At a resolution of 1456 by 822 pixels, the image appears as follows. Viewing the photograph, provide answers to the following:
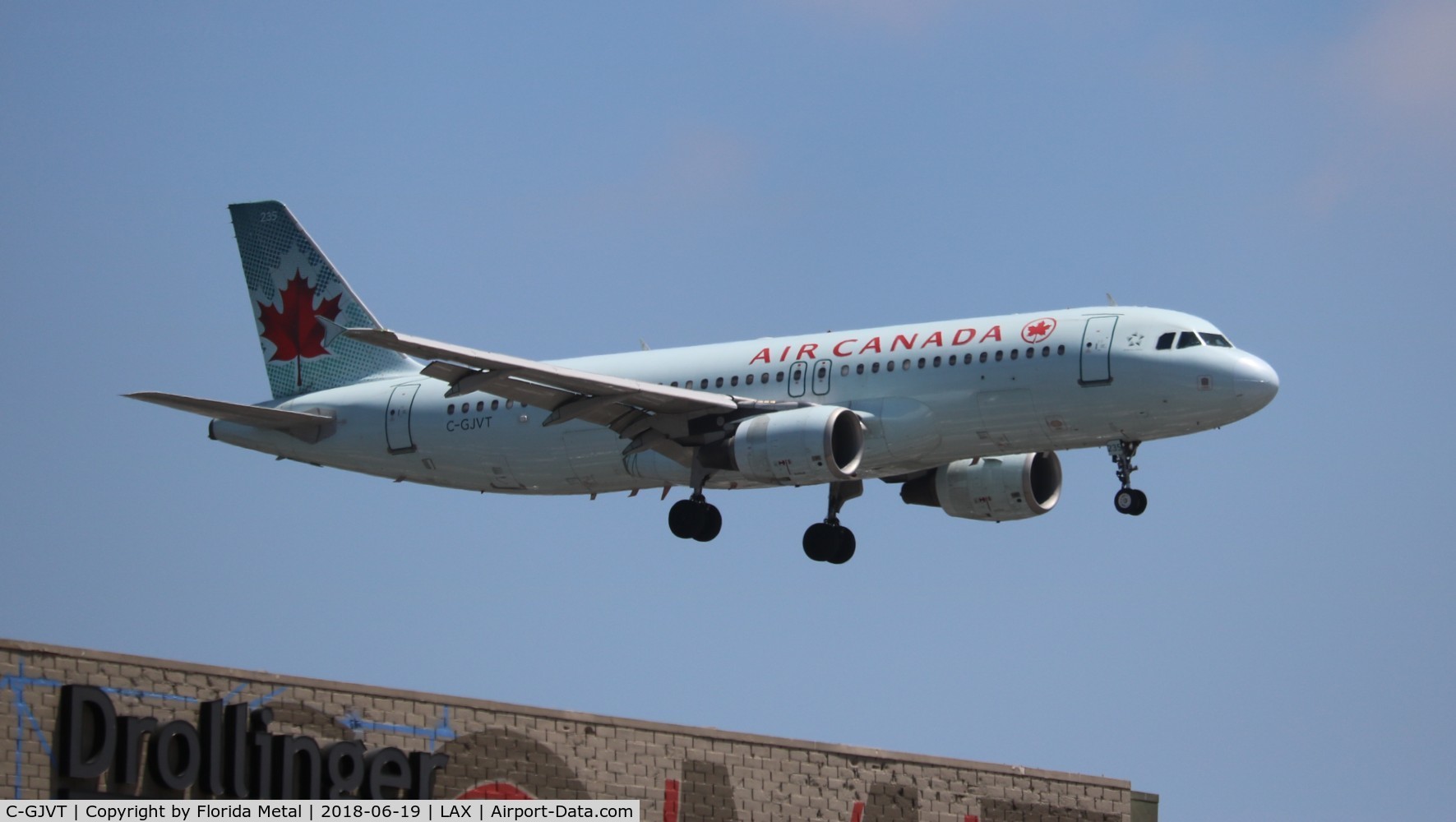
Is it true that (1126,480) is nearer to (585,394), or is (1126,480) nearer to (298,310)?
(585,394)

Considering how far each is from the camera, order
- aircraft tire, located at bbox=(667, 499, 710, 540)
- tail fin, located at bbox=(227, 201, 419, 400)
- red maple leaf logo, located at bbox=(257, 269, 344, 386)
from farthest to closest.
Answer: red maple leaf logo, located at bbox=(257, 269, 344, 386)
tail fin, located at bbox=(227, 201, 419, 400)
aircraft tire, located at bbox=(667, 499, 710, 540)

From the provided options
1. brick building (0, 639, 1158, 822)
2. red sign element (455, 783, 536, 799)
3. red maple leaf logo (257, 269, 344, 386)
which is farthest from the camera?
red maple leaf logo (257, 269, 344, 386)

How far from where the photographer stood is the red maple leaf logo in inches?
2361

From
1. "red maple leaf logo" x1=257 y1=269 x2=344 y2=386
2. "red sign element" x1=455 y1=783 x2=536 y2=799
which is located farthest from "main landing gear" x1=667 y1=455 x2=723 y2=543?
"red sign element" x1=455 y1=783 x2=536 y2=799

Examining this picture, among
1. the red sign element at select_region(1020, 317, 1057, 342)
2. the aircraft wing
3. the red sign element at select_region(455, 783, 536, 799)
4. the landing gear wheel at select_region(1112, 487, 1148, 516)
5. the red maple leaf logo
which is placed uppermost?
the red maple leaf logo

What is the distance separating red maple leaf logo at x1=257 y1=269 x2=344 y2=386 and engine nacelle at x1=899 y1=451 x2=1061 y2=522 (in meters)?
16.7

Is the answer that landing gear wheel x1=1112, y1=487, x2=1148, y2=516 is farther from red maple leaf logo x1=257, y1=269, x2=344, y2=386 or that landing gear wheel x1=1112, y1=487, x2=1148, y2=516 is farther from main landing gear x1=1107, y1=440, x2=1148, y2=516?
red maple leaf logo x1=257, y1=269, x2=344, y2=386

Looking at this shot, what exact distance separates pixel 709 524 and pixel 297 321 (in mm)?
14664

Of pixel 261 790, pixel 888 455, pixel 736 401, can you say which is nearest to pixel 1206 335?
pixel 888 455

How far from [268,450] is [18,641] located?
2830 cm

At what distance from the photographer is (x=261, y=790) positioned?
103 ft

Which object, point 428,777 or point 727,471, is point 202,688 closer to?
point 428,777

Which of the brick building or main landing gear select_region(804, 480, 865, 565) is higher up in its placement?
main landing gear select_region(804, 480, 865, 565)

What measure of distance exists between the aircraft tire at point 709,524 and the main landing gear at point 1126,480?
942 centimetres
